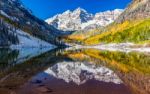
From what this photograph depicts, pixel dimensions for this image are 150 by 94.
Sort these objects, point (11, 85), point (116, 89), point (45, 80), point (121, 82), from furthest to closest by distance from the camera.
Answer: point (45, 80) → point (121, 82) → point (11, 85) → point (116, 89)

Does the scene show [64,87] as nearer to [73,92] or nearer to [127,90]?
[73,92]

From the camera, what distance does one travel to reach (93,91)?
3127cm

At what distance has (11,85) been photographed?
34969 mm

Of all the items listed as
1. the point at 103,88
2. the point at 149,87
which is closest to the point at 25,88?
the point at 103,88

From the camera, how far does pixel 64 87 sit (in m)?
34.1

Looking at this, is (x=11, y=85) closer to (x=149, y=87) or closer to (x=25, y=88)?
(x=25, y=88)

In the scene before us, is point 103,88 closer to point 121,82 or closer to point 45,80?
point 121,82

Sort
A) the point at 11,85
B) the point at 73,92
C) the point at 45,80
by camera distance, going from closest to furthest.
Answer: the point at 73,92 → the point at 11,85 → the point at 45,80

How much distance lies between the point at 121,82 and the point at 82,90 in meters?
7.92

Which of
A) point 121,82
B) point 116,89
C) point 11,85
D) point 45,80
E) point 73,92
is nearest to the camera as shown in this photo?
point 73,92

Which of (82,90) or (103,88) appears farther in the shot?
(103,88)

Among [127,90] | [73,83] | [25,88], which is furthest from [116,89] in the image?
[25,88]

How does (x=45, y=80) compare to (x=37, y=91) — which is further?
(x=45, y=80)

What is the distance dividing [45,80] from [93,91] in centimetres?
1128
